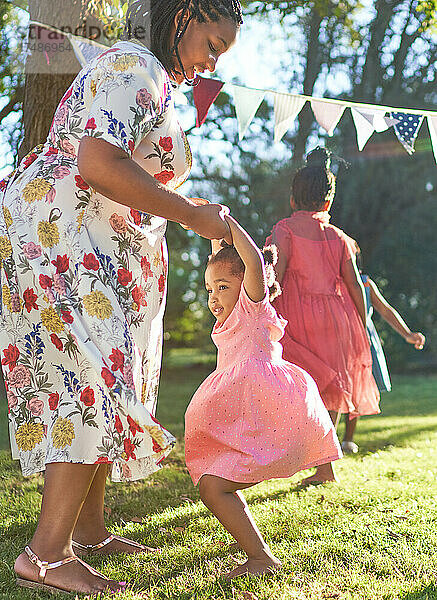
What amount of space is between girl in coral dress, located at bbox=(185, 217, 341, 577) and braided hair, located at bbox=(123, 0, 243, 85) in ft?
2.00

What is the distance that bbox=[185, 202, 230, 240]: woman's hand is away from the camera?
198cm

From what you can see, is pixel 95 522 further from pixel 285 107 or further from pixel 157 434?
pixel 285 107

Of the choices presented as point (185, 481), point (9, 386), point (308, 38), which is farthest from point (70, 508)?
point (308, 38)

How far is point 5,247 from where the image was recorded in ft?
7.03

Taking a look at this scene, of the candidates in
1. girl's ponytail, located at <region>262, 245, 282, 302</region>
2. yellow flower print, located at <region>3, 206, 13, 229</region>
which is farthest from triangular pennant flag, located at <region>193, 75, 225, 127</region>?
yellow flower print, located at <region>3, 206, 13, 229</region>

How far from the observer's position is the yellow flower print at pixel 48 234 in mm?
2043

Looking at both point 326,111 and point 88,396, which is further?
point 326,111

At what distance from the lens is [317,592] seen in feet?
7.04

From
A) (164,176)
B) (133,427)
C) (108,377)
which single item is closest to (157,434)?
(133,427)

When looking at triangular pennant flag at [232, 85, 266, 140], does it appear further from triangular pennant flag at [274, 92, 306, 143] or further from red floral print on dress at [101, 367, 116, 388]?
red floral print on dress at [101, 367, 116, 388]

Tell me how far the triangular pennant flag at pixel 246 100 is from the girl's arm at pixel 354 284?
1505 mm

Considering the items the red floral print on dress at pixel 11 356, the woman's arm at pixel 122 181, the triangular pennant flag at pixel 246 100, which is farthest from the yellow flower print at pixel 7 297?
the triangular pennant flag at pixel 246 100

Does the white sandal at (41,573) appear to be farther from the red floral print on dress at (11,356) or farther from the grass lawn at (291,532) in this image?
the red floral print on dress at (11,356)

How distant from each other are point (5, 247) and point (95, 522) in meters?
1.08
